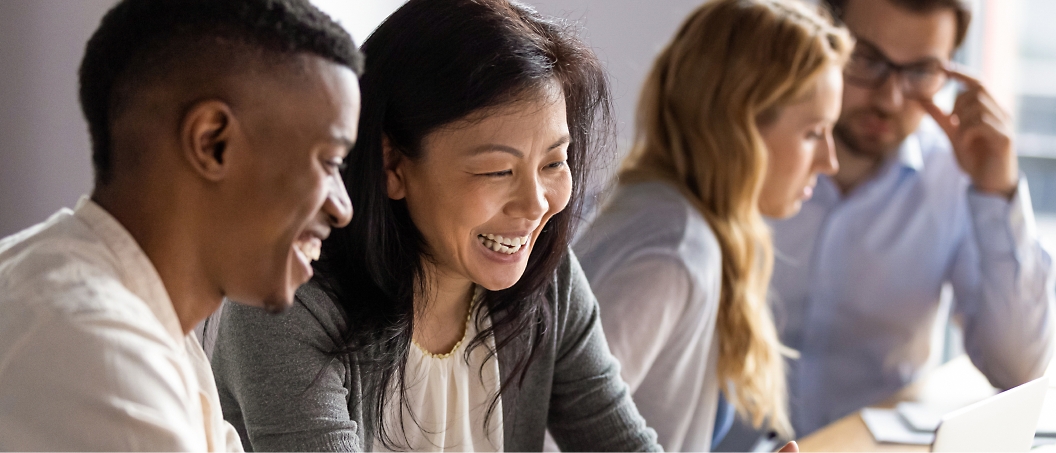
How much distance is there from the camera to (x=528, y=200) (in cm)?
104

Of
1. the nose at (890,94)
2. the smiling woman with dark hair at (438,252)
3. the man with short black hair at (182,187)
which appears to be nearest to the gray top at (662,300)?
the smiling woman with dark hair at (438,252)

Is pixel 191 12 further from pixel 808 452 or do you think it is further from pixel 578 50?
pixel 808 452

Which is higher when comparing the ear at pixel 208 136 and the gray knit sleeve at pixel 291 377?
the ear at pixel 208 136

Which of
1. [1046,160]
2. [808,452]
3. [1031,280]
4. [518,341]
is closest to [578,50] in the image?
[518,341]

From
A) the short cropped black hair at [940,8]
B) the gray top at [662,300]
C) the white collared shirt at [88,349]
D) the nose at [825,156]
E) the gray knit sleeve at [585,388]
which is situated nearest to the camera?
the white collared shirt at [88,349]

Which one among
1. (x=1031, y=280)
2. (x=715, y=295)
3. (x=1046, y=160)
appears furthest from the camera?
(x=1046, y=160)

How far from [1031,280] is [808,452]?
88cm

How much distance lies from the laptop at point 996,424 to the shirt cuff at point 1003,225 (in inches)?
34.3

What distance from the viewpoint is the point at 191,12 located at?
0.68 metres

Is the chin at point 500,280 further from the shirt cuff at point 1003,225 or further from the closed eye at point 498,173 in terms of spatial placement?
the shirt cuff at point 1003,225

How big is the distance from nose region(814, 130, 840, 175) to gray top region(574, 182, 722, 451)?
33 cm

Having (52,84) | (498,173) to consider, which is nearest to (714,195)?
(498,173)

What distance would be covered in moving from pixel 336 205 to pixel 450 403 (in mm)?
562

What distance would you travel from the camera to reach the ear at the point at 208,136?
25.9 inches
